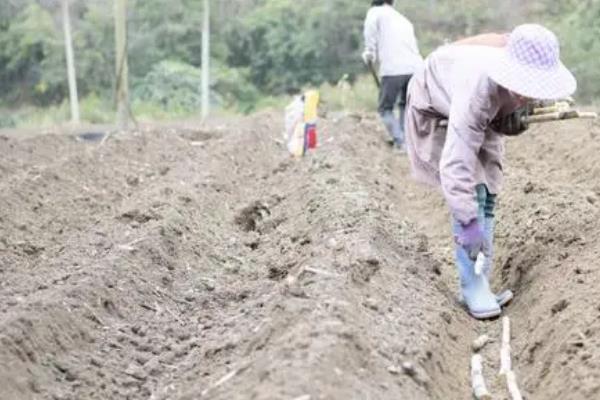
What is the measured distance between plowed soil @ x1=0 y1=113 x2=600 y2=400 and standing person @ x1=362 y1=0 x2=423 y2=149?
4.90ft

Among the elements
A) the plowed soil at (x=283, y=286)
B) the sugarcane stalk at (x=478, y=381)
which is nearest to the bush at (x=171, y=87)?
the plowed soil at (x=283, y=286)

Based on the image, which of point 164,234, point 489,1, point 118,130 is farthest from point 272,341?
point 489,1

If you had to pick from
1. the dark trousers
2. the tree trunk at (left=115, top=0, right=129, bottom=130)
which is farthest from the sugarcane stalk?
the tree trunk at (left=115, top=0, right=129, bottom=130)

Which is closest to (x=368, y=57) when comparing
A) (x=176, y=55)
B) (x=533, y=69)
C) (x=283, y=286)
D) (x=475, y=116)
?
(x=475, y=116)

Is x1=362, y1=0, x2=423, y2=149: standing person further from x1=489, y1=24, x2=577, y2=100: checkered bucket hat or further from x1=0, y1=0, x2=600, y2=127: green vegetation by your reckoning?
x1=0, y1=0, x2=600, y2=127: green vegetation

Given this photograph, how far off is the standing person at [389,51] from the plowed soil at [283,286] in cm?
149

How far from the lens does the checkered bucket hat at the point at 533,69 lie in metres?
4.26

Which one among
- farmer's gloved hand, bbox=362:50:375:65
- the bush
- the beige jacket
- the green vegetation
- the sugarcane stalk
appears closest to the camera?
the sugarcane stalk

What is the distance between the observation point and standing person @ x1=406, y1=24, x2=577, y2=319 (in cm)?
433

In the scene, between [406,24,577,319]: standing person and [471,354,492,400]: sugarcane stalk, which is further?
[406,24,577,319]: standing person

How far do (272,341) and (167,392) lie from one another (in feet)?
1.75

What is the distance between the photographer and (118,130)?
12844 millimetres

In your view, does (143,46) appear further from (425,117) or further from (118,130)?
(425,117)

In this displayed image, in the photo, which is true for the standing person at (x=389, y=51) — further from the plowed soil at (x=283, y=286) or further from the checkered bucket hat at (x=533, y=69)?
the checkered bucket hat at (x=533, y=69)
